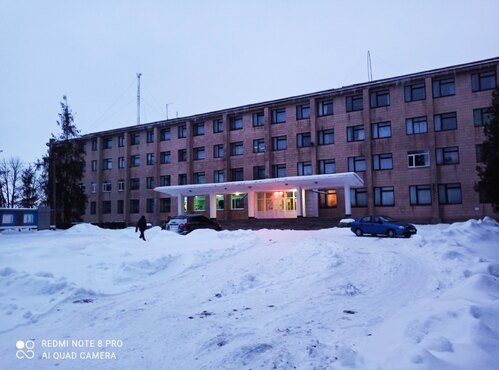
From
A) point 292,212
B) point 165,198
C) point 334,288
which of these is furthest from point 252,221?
point 334,288

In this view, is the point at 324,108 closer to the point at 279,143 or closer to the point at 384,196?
the point at 279,143

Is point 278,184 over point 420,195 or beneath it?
over

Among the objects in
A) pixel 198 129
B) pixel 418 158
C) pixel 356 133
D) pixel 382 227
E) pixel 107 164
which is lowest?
pixel 382 227

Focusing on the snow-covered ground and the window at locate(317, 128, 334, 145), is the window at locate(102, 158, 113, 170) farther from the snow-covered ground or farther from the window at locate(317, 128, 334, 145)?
the snow-covered ground

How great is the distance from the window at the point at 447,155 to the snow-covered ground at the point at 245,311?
2272cm

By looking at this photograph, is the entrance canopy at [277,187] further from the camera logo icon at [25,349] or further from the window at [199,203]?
the camera logo icon at [25,349]

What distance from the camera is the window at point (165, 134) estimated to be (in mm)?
49719

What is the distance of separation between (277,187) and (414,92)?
1544 centimetres

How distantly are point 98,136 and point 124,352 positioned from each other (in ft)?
180

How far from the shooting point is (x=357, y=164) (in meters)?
37.2

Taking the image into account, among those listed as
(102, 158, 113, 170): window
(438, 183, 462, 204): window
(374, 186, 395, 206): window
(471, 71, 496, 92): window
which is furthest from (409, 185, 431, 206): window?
(102, 158, 113, 170): window

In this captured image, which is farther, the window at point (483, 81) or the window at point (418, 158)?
the window at point (418, 158)

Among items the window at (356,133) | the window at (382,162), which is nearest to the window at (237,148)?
the window at (356,133)

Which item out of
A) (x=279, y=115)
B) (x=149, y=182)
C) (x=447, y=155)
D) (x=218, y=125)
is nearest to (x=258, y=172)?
(x=279, y=115)
